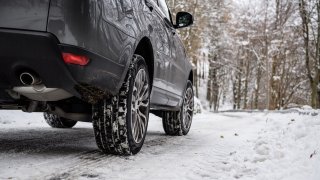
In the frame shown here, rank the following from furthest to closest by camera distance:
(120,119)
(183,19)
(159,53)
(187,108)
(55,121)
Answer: (187,108)
(55,121)
(183,19)
(159,53)
(120,119)

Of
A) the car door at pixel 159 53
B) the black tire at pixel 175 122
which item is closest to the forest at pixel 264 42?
the black tire at pixel 175 122

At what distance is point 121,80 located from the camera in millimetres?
3047

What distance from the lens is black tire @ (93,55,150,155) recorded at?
3.04 m

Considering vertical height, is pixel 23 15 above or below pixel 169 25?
below

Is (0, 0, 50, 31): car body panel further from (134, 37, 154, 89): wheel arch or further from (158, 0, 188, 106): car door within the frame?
(158, 0, 188, 106): car door

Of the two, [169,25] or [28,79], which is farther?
[169,25]

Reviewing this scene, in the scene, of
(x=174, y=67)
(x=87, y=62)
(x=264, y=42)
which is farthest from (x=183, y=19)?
(x=264, y=42)

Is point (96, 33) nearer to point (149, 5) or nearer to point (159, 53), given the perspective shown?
point (149, 5)

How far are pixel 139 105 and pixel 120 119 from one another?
1.91 feet

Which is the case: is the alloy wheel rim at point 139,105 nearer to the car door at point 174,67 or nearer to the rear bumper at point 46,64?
the rear bumper at point 46,64

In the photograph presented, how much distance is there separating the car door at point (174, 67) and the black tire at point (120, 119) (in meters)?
1.21

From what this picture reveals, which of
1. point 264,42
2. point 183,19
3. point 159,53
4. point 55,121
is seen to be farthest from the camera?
point 264,42

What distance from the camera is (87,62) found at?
2617 millimetres

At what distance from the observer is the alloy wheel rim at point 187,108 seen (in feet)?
19.9
